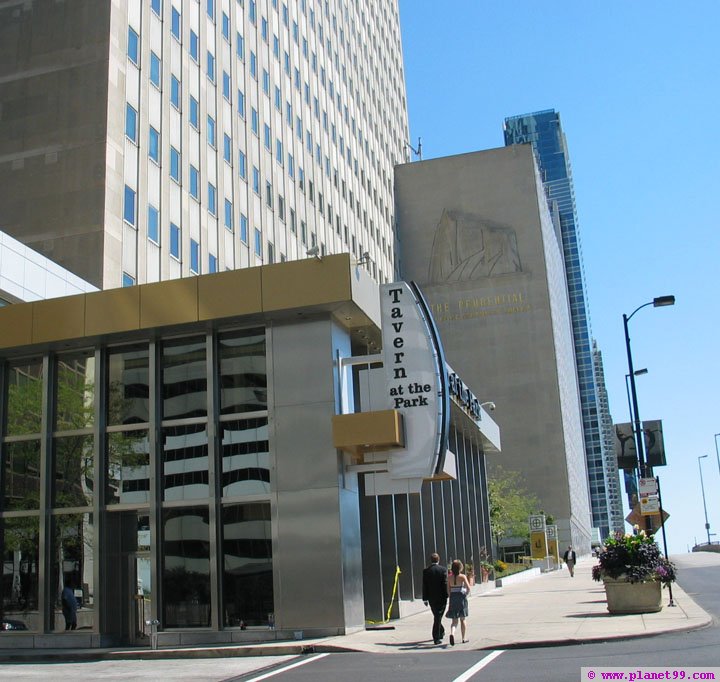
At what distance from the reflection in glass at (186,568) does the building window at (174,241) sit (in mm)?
16589

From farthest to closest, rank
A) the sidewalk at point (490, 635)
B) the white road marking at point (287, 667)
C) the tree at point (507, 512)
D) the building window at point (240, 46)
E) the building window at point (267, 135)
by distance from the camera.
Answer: the tree at point (507, 512) < the building window at point (267, 135) < the building window at point (240, 46) < the sidewalk at point (490, 635) < the white road marking at point (287, 667)

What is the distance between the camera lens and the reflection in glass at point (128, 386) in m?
21.5

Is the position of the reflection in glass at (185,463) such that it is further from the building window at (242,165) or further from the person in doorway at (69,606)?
the building window at (242,165)

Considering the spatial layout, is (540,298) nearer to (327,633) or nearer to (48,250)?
(48,250)

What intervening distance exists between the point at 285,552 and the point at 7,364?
914 cm

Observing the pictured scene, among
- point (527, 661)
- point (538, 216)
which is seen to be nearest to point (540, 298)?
point (538, 216)

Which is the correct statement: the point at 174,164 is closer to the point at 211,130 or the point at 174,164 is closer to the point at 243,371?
the point at 211,130

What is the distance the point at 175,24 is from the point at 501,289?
71.6m

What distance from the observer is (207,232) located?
38.6 metres

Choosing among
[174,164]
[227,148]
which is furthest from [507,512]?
[174,164]

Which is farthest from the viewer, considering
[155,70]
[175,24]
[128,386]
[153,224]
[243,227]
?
[243,227]

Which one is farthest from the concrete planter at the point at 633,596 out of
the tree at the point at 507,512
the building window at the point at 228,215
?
the tree at the point at 507,512

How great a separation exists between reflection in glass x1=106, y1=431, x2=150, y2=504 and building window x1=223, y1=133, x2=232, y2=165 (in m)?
23.1

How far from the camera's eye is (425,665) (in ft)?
46.3
